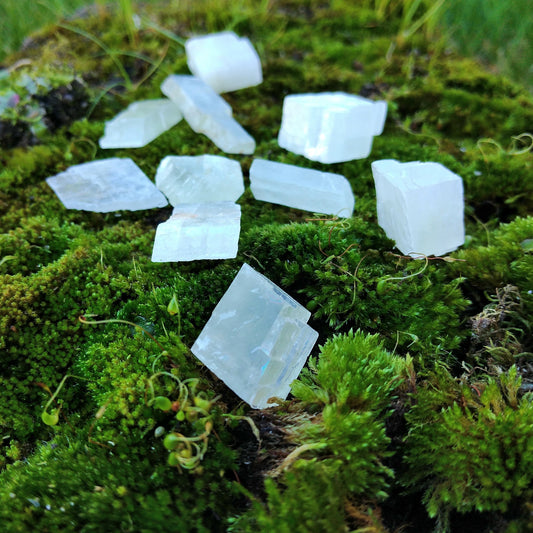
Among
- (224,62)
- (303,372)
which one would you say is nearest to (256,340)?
(303,372)

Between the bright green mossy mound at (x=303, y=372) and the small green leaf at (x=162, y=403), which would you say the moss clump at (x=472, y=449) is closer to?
the bright green mossy mound at (x=303, y=372)

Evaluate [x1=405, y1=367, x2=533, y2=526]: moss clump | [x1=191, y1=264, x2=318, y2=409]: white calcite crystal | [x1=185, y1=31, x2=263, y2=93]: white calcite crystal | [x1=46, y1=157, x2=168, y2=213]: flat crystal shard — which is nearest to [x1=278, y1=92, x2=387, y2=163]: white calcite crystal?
[x1=185, y1=31, x2=263, y2=93]: white calcite crystal

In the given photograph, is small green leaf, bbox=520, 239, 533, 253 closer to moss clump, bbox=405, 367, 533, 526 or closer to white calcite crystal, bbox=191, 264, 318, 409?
moss clump, bbox=405, 367, 533, 526

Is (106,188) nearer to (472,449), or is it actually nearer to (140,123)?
(140,123)

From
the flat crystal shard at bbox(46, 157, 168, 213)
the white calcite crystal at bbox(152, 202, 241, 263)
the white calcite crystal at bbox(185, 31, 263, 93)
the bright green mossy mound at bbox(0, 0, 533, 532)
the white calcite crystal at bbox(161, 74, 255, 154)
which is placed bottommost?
the bright green mossy mound at bbox(0, 0, 533, 532)

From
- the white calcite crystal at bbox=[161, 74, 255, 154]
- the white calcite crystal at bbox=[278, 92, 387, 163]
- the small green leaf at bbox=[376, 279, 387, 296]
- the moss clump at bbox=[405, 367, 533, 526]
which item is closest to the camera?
the moss clump at bbox=[405, 367, 533, 526]

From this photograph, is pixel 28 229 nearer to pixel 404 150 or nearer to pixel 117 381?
pixel 117 381
